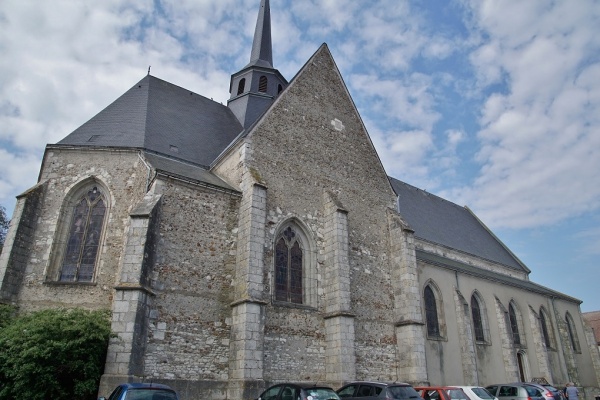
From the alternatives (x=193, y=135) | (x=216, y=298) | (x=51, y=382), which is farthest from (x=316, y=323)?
(x=193, y=135)

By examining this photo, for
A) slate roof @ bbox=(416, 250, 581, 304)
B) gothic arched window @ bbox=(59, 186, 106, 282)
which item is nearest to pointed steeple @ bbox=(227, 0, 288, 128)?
gothic arched window @ bbox=(59, 186, 106, 282)

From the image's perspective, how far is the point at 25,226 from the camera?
13.4 metres

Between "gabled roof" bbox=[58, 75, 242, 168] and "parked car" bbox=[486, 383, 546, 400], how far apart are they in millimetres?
12103

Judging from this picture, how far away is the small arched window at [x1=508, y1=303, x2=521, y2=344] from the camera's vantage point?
900 inches

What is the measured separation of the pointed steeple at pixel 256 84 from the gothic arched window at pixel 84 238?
8342 millimetres

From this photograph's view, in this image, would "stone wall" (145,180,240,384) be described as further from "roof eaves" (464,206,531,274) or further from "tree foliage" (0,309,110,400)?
"roof eaves" (464,206,531,274)

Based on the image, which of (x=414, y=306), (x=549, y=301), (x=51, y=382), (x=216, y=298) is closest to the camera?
(x=51, y=382)

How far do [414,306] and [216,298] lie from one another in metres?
7.11

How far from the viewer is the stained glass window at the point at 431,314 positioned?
Result: 18.9m

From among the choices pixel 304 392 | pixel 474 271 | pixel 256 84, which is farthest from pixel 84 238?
pixel 474 271

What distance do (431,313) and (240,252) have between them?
987cm

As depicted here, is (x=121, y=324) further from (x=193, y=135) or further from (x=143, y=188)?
(x=193, y=135)

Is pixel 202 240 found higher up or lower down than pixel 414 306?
higher up

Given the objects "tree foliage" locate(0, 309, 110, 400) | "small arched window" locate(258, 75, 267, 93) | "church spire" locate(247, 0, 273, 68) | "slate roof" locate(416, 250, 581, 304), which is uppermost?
"church spire" locate(247, 0, 273, 68)
